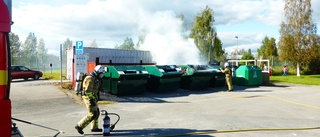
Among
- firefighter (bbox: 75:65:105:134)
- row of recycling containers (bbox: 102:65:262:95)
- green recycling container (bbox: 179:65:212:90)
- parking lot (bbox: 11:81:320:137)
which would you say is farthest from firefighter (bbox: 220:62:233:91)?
firefighter (bbox: 75:65:105:134)

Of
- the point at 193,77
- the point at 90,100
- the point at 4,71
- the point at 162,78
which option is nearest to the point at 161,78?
the point at 162,78

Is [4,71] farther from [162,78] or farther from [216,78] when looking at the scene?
[216,78]

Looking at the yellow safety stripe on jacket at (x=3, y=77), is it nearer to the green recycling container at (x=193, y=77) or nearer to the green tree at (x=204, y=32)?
the green recycling container at (x=193, y=77)

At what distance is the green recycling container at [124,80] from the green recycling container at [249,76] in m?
8.63

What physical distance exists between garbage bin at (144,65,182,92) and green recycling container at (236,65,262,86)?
627cm

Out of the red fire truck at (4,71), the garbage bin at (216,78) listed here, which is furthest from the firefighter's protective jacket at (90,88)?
the garbage bin at (216,78)

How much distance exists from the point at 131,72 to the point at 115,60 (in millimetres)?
13586

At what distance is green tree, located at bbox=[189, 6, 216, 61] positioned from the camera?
35438 millimetres

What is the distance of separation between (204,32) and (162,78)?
75.9 feet

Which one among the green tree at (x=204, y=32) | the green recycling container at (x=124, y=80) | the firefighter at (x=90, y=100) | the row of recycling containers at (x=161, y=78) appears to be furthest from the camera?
the green tree at (x=204, y=32)

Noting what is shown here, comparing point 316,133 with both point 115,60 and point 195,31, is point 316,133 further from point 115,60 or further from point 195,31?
point 195,31

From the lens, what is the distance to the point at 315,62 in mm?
37062

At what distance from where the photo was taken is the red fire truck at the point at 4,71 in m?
2.89

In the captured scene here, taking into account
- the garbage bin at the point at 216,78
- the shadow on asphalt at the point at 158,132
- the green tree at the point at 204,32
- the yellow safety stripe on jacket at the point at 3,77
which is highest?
the green tree at the point at 204,32
